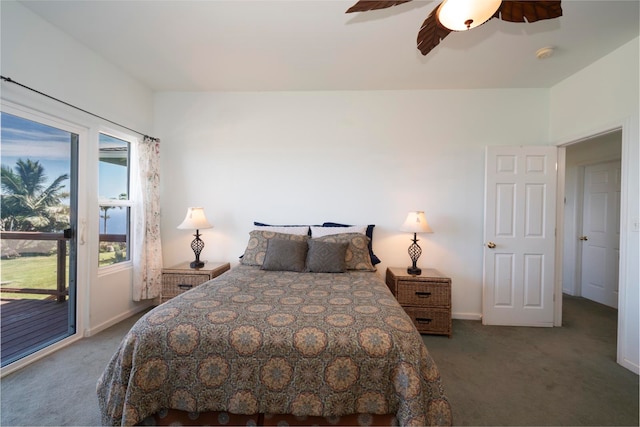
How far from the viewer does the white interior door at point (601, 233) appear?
3.45 metres

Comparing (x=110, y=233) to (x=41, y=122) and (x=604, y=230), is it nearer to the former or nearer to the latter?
(x=41, y=122)

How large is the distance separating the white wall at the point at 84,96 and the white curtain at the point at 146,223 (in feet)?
0.52

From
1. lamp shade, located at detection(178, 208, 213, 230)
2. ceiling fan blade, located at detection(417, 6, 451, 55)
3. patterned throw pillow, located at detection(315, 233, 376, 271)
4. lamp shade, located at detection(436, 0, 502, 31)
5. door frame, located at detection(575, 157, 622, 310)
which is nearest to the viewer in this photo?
lamp shade, located at detection(436, 0, 502, 31)

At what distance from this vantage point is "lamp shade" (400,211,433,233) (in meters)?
2.70

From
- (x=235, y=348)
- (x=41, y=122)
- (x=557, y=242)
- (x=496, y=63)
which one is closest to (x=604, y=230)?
(x=557, y=242)

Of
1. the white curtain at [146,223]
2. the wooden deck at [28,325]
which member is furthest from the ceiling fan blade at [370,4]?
the wooden deck at [28,325]

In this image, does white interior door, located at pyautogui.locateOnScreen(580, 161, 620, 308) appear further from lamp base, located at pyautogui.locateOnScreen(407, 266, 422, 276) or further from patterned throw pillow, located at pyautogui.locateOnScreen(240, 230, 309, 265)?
patterned throw pillow, located at pyautogui.locateOnScreen(240, 230, 309, 265)

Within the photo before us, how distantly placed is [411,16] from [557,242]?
284cm

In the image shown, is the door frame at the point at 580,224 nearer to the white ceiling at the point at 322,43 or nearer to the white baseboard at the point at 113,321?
the white ceiling at the point at 322,43

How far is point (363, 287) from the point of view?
196cm

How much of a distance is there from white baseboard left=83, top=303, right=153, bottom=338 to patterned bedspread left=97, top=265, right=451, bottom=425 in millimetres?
1564

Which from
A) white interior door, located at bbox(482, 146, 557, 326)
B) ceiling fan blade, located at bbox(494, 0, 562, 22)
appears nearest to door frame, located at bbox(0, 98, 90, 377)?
ceiling fan blade, located at bbox(494, 0, 562, 22)

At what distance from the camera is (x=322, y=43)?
88.4 inches

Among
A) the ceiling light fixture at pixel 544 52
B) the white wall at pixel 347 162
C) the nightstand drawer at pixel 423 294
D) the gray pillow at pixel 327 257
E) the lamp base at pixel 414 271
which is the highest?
the ceiling light fixture at pixel 544 52
